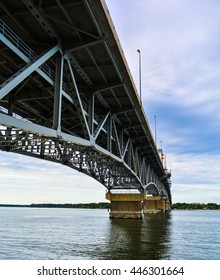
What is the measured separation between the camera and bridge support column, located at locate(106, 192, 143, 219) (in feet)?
205

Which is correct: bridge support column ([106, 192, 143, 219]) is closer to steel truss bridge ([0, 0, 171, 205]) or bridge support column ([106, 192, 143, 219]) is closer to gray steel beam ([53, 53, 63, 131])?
steel truss bridge ([0, 0, 171, 205])

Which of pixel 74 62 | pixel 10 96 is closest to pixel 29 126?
pixel 74 62

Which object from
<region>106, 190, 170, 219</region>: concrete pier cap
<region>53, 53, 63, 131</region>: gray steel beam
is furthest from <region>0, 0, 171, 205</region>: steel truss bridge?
<region>106, 190, 170, 219</region>: concrete pier cap

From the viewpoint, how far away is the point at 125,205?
64.8 m

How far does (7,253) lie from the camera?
2184 cm

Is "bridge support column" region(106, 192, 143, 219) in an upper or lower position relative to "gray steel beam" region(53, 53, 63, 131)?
lower

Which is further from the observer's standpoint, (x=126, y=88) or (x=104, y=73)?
(x=126, y=88)

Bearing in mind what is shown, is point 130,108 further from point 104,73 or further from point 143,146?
point 143,146

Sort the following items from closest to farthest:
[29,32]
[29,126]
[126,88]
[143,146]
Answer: [29,126], [29,32], [126,88], [143,146]

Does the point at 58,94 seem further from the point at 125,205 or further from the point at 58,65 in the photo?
the point at 125,205

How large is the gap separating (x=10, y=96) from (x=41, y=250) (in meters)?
10.9

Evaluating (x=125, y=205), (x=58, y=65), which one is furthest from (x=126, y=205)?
(x=58, y=65)

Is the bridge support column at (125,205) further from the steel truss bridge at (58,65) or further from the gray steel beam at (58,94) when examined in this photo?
the gray steel beam at (58,94)

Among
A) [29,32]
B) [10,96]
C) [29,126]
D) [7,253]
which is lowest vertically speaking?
[7,253]
